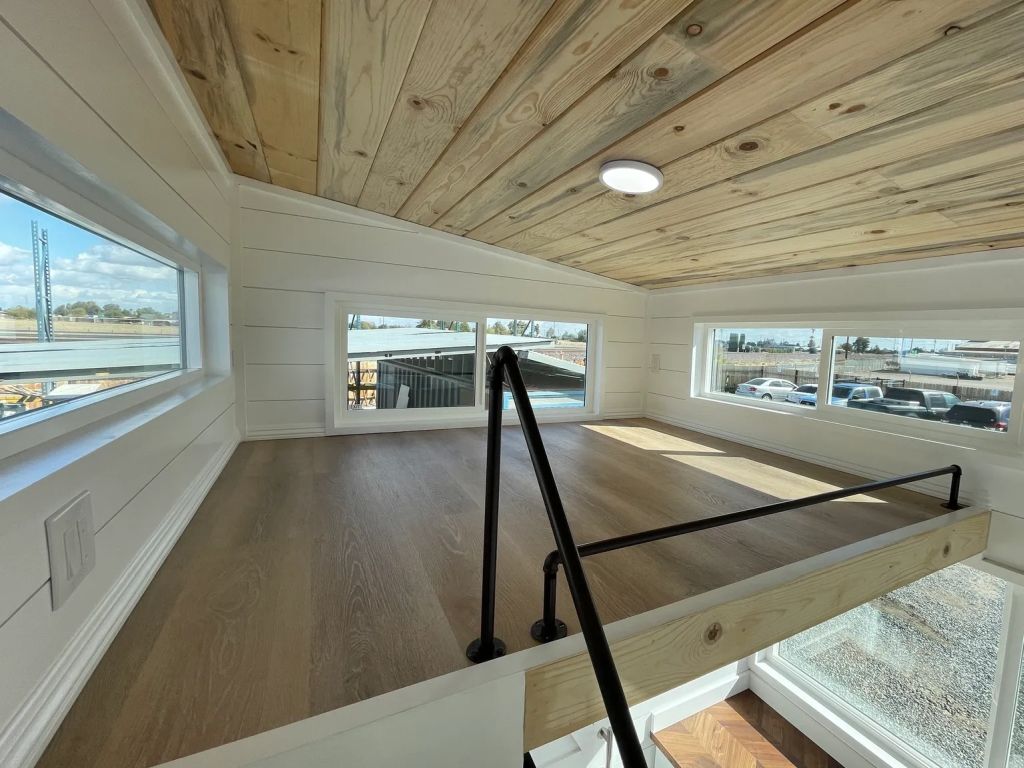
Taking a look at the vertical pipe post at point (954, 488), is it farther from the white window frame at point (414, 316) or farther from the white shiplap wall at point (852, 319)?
the white window frame at point (414, 316)

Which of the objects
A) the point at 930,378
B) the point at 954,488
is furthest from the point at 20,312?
the point at 930,378

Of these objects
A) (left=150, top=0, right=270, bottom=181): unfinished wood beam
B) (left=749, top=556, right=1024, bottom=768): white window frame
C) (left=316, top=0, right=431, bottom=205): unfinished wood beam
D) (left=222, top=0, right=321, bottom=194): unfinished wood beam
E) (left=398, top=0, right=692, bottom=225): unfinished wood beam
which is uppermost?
(left=150, top=0, right=270, bottom=181): unfinished wood beam

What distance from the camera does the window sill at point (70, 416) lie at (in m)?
0.84

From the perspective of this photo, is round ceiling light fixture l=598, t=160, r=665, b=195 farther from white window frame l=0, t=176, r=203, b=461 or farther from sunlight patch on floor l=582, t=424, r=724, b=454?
sunlight patch on floor l=582, t=424, r=724, b=454

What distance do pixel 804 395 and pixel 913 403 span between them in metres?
0.63

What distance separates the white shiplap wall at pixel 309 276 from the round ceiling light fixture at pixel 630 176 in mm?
1774

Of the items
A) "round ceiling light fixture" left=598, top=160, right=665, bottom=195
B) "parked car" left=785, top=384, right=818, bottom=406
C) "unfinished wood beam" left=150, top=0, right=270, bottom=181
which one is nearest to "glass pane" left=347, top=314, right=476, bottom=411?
"unfinished wood beam" left=150, top=0, right=270, bottom=181

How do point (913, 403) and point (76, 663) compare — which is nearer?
point (76, 663)

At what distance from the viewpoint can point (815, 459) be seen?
2.98 meters

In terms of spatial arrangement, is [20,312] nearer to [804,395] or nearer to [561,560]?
[561,560]

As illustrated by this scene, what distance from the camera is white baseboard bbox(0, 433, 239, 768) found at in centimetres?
75

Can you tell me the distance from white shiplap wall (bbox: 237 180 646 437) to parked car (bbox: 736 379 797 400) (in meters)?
2.21

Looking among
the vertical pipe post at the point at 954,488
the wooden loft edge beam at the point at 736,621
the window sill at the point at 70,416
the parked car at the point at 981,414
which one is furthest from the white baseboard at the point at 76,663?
the parked car at the point at 981,414

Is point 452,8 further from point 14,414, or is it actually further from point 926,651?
point 926,651
